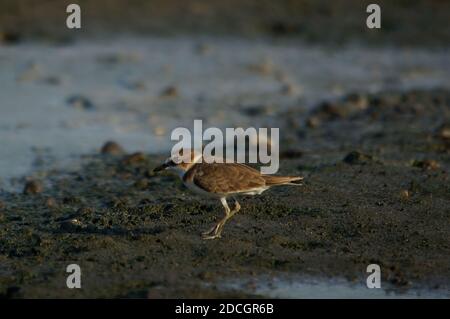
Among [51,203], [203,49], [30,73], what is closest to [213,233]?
[51,203]

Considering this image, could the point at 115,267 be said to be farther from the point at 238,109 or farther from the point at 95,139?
the point at 238,109

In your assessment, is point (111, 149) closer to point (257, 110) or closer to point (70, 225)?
point (257, 110)

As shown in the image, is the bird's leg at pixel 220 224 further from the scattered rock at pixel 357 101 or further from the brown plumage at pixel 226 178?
the scattered rock at pixel 357 101

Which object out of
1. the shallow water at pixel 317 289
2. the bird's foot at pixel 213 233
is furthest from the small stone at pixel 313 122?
the shallow water at pixel 317 289

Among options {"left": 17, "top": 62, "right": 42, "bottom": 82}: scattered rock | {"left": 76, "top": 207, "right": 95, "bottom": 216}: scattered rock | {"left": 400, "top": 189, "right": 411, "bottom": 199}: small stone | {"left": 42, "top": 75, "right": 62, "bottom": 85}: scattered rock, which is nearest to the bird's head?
{"left": 76, "top": 207, "right": 95, "bottom": 216}: scattered rock

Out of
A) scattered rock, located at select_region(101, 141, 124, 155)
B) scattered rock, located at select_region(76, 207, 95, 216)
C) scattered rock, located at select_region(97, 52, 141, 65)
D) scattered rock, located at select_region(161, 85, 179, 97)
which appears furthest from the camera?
scattered rock, located at select_region(97, 52, 141, 65)

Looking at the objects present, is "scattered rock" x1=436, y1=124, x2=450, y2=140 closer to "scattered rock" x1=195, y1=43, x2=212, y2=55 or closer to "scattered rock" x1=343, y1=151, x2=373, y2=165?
"scattered rock" x1=343, y1=151, x2=373, y2=165
